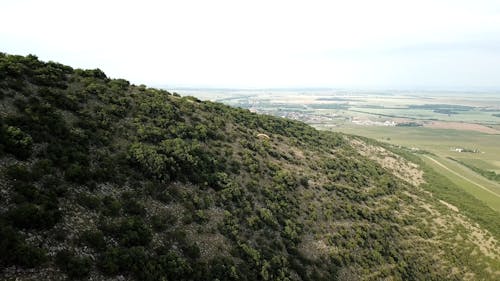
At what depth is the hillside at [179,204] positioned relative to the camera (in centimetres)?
1966

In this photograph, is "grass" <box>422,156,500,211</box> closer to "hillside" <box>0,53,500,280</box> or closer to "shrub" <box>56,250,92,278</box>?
"hillside" <box>0,53,500,280</box>

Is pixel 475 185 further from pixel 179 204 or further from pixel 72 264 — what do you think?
pixel 72 264

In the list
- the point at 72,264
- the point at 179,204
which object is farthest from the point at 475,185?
the point at 72,264

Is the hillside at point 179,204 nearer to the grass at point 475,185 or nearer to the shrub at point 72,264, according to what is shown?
the shrub at point 72,264

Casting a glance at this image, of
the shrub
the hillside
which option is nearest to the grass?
the hillside

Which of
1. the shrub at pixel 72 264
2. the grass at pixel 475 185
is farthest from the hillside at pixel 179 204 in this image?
the grass at pixel 475 185

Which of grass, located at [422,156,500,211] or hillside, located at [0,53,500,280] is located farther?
grass, located at [422,156,500,211]

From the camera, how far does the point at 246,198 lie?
37.4m

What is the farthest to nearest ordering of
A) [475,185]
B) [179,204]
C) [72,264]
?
[475,185] → [179,204] → [72,264]

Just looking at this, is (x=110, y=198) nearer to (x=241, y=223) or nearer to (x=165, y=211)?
(x=165, y=211)

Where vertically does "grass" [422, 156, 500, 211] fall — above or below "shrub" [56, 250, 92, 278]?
Result: below

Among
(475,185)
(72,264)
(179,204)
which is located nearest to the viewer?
(72,264)

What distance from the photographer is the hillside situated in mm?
19656

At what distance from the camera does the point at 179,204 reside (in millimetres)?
29016
